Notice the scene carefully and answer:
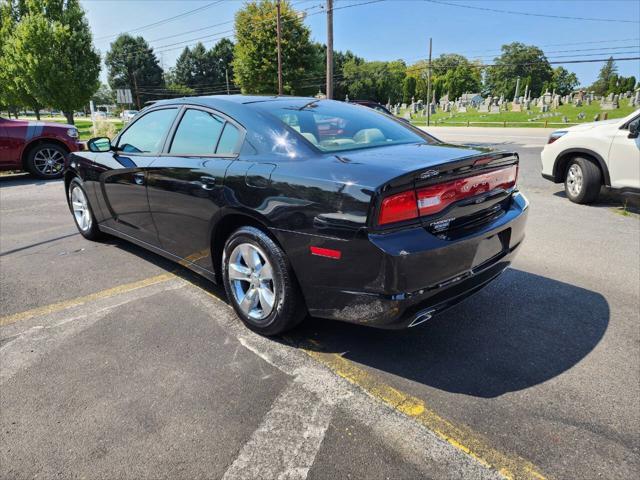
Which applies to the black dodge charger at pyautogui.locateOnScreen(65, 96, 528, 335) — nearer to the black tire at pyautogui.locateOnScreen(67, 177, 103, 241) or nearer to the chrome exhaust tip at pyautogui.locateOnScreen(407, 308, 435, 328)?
the chrome exhaust tip at pyautogui.locateOnScreen(407, 308, 435, 328)

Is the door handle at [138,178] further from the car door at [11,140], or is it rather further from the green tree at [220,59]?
the green tree at [220,59]

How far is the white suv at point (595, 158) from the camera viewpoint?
236 inches

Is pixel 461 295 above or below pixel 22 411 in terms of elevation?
above

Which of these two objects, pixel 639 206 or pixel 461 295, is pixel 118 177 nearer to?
pixel 461 295

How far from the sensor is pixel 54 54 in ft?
63.6

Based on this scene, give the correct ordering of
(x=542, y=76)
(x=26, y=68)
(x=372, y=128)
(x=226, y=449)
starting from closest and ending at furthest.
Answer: (x=226, y=449) < (x=372, y=128) < (x=26, y=68) < (x=542, y=76)

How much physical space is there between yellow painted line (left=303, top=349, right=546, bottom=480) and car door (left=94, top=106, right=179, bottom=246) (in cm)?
198

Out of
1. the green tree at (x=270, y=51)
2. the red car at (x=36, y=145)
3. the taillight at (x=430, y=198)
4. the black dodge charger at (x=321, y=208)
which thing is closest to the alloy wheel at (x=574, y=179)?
the black dodge charger at (x=321, y=208)

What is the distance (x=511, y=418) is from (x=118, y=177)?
357 cm

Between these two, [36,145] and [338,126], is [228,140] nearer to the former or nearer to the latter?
[338,126]

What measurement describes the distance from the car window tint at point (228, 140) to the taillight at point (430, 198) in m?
1.22

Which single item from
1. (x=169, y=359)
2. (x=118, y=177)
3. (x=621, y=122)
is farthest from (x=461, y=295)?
(x=621, y=122)

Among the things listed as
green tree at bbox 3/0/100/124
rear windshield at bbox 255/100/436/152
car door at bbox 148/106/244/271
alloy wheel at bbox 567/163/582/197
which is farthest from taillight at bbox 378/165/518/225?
green tree at bbox 3/0/100/124

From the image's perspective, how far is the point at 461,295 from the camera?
96.3 inches
